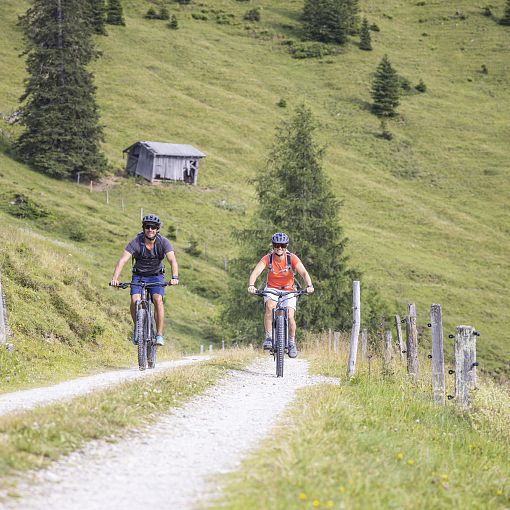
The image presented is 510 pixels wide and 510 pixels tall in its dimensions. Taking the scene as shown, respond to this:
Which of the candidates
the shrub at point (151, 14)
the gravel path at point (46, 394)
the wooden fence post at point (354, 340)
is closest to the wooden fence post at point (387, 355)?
the wooden fence post at point (354, 340)

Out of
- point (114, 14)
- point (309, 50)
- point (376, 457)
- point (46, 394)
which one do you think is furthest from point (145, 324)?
point (309, 50)

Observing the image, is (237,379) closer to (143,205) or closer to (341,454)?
(341,454)

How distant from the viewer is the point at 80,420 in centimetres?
698

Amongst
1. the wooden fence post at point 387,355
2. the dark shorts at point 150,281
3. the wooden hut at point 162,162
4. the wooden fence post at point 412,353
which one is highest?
the wooden hut at point 162,162

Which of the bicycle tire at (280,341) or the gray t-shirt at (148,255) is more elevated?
the gray t-shirt at (148,255)

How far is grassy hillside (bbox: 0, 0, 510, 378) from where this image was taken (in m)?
56.8

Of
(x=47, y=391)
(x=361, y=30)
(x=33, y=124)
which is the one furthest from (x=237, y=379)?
(x=361, y=30)

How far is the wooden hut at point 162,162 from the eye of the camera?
236 ft

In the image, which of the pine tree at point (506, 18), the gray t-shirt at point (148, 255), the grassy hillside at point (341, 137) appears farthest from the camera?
the pine tree at point (506, 18)

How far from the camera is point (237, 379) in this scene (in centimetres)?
1279

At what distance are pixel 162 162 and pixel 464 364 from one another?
2493 inches

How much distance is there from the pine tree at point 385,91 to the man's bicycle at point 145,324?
3692 inches

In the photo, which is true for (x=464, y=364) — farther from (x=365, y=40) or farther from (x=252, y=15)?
(x=252, y=15)

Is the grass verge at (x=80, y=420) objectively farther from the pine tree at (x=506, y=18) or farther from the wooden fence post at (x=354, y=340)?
the pine tree at (x=506, y=18)
